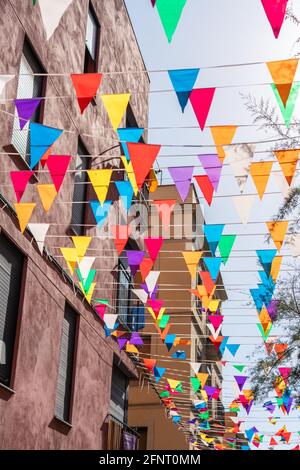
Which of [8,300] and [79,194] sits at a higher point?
[79,194]

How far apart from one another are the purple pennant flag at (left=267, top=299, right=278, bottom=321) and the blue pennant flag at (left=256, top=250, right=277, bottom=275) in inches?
108

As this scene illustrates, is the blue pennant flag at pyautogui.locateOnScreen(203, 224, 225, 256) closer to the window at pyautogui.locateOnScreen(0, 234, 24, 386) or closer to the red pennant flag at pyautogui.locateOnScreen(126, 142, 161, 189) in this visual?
the red pennant flag at pyautogui.locateOnScreen(126, 142, 161, 189)

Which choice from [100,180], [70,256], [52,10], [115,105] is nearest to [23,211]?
[100,180]

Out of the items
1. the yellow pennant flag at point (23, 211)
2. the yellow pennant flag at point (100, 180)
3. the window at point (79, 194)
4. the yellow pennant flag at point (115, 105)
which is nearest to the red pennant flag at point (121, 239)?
the window at point (79, 194)

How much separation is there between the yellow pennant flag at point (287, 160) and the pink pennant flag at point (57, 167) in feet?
Result: 10.1

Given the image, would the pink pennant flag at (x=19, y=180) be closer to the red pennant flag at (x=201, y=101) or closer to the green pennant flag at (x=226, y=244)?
the red pennant flag at (x=201, y=101)

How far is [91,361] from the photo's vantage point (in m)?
14.7

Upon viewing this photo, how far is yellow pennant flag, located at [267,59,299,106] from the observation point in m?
7.01

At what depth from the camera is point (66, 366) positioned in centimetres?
1327

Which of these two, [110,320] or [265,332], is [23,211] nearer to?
[110,320]

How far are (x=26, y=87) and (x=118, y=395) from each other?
32.7 ft

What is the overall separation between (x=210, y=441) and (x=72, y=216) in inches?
680

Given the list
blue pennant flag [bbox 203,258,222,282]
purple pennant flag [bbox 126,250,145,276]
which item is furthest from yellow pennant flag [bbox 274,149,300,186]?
purple pennant flag [bbox 126,250,145,276]
